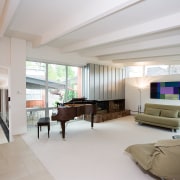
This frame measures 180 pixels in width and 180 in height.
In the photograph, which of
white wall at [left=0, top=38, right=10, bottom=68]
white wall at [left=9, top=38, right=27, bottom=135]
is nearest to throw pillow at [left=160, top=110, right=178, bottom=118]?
white wall at [left=9, top=38, right=27, bottom=135]

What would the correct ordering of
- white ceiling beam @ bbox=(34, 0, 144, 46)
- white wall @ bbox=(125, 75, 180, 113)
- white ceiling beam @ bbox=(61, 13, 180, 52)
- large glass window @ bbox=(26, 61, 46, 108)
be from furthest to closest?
1. white wall @ bbox=(125, 75, 180, 113)
2. large glass window @ bbox=(26, 61, 46, 108)
3. white ceiling beam @ bbox=(61, 13, 180, 52)
4. white ceiling beam @ bbox=(34, 0, 144, 46)

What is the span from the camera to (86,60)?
6.69 meters

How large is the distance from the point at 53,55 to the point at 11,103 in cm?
222

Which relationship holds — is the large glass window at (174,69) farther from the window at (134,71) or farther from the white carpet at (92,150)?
the white carpet at (92,150)

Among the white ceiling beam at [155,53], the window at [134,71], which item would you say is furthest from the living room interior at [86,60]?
the window at [134,71]

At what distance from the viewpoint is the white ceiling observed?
8.19ft

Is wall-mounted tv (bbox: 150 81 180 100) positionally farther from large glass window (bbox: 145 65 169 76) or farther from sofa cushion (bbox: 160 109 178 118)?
sofa cushion (bbox: 160 109 178 118)

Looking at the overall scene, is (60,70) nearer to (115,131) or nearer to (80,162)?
(115,131)

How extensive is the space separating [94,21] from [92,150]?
2840 millimetres

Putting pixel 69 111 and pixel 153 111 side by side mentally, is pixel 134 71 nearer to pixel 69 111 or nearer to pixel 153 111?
pixel 153 111

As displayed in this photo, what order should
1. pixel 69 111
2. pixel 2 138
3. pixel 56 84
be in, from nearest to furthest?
pixel 69 111, pixel 2 138, pixel 56 84

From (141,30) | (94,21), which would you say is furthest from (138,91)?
(94,21)

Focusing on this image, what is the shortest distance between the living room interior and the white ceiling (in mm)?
11

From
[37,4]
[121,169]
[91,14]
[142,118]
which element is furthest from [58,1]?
[142,118]
